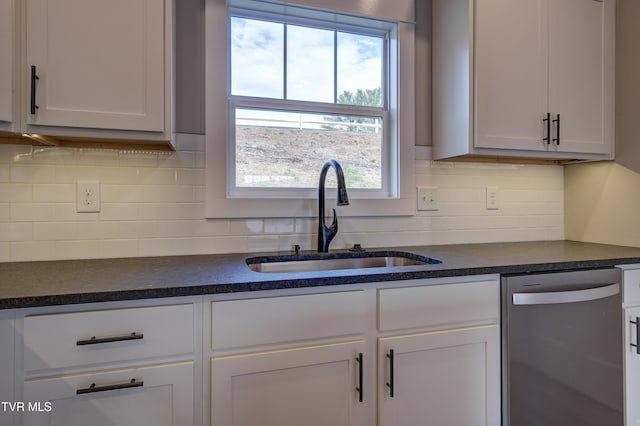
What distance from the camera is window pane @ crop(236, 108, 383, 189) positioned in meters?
1.75

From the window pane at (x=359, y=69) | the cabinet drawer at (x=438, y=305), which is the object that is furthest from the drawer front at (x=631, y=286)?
the window pane at (x=359, y=69)

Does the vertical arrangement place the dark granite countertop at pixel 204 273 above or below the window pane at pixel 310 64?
below

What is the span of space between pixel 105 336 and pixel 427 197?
1.53 meters

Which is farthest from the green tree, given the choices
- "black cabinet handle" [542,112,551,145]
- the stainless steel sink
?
"black cabinet handle" [542,112,551,145]

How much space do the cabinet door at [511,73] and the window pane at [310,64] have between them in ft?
2.30

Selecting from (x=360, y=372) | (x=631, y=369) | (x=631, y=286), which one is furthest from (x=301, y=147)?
(x=631, y=369)

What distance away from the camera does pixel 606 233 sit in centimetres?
190

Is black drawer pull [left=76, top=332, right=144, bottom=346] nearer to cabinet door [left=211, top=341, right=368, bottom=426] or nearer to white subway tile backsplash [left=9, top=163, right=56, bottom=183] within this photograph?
cabinet door [left=211, top=341, right=368, bottom=426]

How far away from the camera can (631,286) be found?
4.91 feet

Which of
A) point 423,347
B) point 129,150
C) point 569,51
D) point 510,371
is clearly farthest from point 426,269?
point 569,51

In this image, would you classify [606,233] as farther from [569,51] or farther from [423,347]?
[423,347]

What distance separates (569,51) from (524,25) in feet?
0.92

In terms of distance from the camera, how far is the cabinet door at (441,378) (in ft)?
3.96

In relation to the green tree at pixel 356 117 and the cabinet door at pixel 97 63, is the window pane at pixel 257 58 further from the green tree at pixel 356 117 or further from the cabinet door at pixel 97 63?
the cabinet door at pixel 97 63
